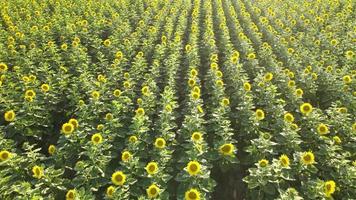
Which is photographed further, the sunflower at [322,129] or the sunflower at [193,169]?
the sunflower at [322,129]

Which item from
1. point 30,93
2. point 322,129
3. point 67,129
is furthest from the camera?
point 30,93

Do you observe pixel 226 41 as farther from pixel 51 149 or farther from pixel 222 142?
pixel 51 149

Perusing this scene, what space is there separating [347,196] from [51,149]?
427cm

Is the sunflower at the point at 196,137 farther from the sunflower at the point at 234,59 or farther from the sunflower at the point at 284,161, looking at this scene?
the sunflower at the point at 234,59

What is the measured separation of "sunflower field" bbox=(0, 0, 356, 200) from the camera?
14.5ft

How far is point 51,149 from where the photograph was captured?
4.82 meters

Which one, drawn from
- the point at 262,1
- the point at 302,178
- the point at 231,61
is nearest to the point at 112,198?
the point at 302,178

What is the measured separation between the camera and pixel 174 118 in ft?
18.4

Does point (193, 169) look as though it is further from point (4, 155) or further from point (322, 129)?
point (4, 155)

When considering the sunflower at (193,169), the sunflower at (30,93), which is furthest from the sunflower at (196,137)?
the sunflower at (30,93)

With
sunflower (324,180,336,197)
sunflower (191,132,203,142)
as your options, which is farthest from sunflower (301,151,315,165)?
sunflower (191,132,203,142)

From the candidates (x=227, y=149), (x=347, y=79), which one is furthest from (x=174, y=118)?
(x=347, y=79)

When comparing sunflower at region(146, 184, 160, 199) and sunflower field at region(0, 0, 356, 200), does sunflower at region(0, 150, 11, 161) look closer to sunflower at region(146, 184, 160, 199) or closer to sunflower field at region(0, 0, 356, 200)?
sunflower field at region(0, 0, 356, 200)

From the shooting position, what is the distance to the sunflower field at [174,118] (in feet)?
14.5
